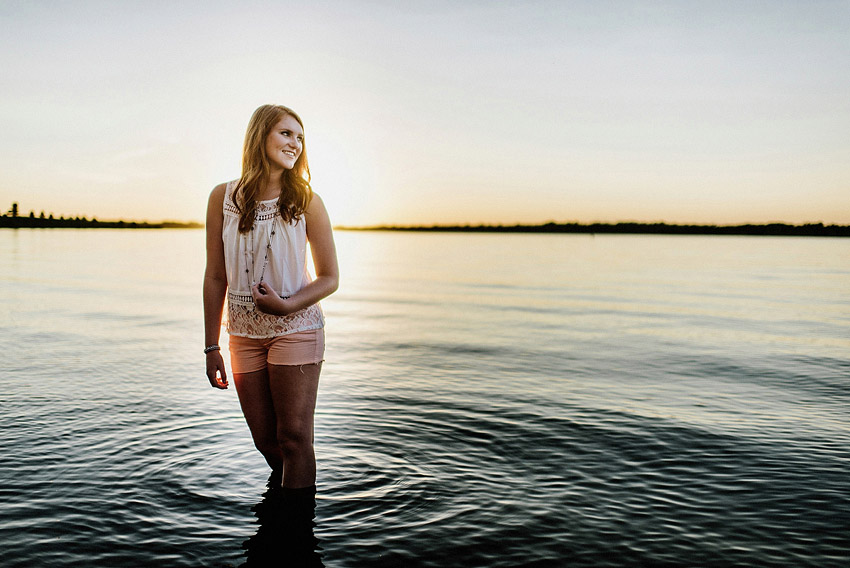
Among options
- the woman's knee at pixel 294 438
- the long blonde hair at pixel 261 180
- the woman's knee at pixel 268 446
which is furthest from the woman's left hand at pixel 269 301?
the woman's knee at pixel 268 446

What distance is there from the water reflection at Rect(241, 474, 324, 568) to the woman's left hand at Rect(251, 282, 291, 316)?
1.28m

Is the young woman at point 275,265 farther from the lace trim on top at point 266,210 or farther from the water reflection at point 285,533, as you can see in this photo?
the water reflection at point 285,533

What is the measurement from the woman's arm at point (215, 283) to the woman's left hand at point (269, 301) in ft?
1.58

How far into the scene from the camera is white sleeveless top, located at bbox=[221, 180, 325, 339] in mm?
3953

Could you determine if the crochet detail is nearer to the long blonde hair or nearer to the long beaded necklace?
the long beaded necklace

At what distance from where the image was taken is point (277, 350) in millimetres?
4027

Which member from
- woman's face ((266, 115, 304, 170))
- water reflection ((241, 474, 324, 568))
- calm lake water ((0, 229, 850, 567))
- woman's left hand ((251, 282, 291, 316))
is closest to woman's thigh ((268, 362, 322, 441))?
woman's left hand ((251, 282, 291, 316))

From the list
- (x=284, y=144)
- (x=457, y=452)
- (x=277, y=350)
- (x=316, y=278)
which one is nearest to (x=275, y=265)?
(x=316, y=278)

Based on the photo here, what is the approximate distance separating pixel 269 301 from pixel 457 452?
9.83ft

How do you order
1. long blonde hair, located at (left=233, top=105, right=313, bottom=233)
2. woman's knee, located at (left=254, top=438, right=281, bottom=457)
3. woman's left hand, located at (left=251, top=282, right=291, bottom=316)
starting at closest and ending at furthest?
woman's left hand, located at (left=251, top=282, right=291, bottom=316) → long blonde hair, located at (left=233, top=105, right=313, bottom=233) → woman's knee, located at (left=254, top=438, right=281, bottom=457)

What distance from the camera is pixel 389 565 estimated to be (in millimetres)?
4055

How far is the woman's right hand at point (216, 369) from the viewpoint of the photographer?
14.0 feet

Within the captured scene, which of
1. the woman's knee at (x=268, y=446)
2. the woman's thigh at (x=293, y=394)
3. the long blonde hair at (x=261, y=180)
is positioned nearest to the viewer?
the long blonde hair at (x=261, y=180)

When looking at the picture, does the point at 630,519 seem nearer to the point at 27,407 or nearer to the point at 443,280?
the point at 27,407
